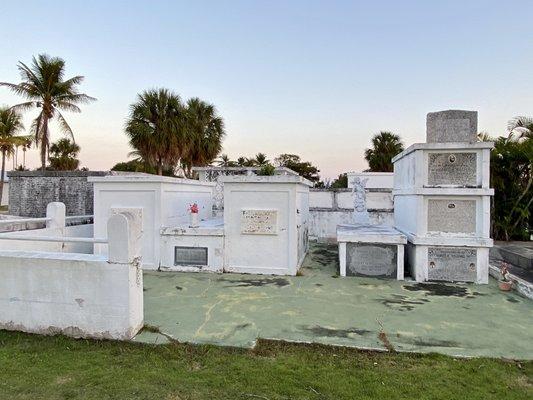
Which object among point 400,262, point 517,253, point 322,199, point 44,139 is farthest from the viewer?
point 44,139

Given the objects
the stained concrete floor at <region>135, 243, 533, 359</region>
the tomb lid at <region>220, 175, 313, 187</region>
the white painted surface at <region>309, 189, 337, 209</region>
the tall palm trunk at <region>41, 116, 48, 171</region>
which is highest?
the tall palm trunk at <region>41, 116, 48, 171</region>

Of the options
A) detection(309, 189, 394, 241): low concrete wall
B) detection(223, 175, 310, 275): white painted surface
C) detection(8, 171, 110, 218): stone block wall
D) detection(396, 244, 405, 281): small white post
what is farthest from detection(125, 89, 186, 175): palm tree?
detection(396, 244, 405, 281): small white post

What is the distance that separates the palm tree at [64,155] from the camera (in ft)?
114

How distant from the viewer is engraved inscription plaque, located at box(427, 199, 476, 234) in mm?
7938

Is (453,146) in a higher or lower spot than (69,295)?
higher

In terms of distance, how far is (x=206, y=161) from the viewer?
96.4 feet

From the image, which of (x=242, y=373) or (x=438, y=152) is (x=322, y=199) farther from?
(x=242, y=373)

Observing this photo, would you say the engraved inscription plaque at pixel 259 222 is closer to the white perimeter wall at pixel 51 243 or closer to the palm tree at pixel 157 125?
the white perimeter wall at pixel 51 243

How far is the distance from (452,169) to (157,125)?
20.3 meters

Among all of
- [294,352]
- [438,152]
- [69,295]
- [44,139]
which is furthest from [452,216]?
[44,139]

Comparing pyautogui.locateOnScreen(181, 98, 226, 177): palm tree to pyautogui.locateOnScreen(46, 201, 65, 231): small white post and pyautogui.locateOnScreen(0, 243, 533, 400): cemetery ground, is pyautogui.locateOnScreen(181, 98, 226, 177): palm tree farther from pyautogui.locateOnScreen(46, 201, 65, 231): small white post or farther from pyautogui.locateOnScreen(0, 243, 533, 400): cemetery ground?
pyautogui.locateOnScreen(0, 243, 533, 400): cemetery ground

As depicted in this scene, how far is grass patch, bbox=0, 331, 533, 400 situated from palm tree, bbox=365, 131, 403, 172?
99.4 feet

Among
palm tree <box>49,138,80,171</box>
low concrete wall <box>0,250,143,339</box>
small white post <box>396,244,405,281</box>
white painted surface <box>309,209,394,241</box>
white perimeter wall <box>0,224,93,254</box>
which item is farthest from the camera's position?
palm tree <box>49,138,80,171</box>

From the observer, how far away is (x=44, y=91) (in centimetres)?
2191
